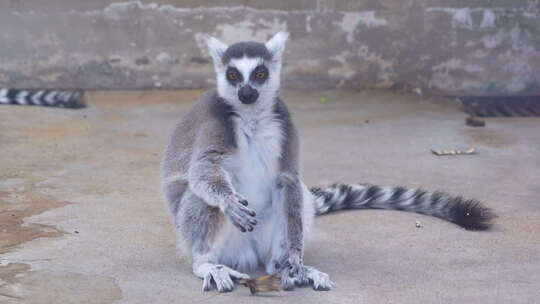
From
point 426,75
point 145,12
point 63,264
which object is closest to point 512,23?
point 426,75

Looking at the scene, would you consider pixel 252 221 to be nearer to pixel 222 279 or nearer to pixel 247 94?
pixel 222 279

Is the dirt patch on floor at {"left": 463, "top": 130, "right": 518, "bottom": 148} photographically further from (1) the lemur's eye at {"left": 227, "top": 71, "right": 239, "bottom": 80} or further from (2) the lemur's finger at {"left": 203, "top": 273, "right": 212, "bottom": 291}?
(2) the lemur's finger at {"left": 203, "top": 273, "right": 212, "bottom": 291}

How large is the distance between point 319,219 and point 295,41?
4087 millimetres

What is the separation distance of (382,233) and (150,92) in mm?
4700

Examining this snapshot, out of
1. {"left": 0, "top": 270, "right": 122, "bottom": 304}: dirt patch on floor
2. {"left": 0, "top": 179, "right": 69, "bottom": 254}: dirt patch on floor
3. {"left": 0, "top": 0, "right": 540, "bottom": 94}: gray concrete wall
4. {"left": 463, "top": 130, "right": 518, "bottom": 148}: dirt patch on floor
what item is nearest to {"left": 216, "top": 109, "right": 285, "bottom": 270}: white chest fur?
{"left": 0, "top": 270, "right": 122, "bottom": 304}: dirt patch on floor

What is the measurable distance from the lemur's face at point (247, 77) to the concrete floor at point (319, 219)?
37.0 inches

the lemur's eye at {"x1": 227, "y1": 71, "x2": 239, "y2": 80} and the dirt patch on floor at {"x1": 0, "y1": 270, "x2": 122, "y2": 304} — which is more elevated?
the lemur's eye at {"x1": 227, "y1": 71, "x2": 239, "y2": 80}

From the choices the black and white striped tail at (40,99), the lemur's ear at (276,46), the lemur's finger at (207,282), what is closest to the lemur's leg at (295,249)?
the lemur's finger at (207,282)

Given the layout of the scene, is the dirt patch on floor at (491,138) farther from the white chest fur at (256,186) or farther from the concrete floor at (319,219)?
the white chest fur at (256,186)

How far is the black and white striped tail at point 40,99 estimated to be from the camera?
8.58 metres

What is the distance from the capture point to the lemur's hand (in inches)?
164

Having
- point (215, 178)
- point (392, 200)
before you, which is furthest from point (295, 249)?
point (392, 200)

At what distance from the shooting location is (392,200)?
18.2 feet

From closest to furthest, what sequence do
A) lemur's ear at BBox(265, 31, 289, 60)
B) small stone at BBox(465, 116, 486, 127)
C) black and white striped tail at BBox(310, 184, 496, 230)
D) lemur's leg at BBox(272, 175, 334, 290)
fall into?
lemur's leg at BBox(272, 175, 334, 290), lemur's ear at BBox(265, 31, 289, 60), black and white striped tail at BBox(310, 184, 496, 230), small stone at BBox(465, 116, 486, 127)
